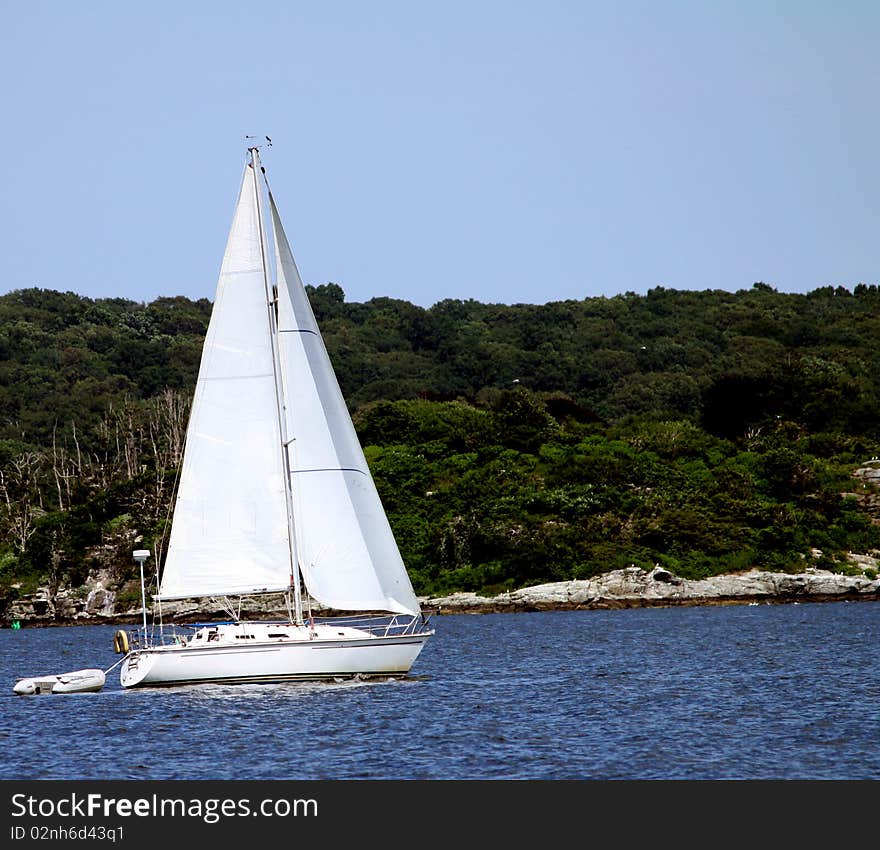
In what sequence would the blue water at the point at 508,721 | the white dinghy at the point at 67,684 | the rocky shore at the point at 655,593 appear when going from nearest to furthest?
the blue water at the point at 508,721 < the white dinghy at the point at 67,684 < the rocky shore at the point at 655,593

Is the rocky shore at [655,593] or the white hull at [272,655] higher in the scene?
the white hull at [272,655]

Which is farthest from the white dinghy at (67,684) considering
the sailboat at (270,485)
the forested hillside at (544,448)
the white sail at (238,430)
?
the forested hillside at (544,448)

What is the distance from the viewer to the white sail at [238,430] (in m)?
37.8

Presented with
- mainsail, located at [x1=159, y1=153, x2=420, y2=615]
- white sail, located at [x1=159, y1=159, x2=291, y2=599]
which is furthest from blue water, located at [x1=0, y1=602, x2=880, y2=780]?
white sail, located at [x1=159, y1=159, x2=291, y2=599]

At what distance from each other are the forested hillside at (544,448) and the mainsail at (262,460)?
4330 cm

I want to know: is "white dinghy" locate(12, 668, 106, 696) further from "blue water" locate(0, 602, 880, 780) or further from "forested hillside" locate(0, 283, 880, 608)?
"forested hillside" locate(0, 283, 880, 608)

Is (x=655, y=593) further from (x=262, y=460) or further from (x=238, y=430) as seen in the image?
(x=238, y=430)

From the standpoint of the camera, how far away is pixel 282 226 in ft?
125

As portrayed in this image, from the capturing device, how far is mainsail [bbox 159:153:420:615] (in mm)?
37594

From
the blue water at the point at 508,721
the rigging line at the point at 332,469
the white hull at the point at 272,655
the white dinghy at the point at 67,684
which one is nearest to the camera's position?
A: the blue water at the point at 508,721

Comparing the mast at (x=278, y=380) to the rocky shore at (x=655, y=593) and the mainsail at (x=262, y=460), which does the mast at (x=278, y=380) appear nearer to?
the mainsail at (x=262, y=460)

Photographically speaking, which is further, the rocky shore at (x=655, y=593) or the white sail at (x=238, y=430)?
the rocky shore at (x=655, y=593)

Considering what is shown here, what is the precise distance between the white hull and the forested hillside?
143ft
